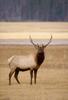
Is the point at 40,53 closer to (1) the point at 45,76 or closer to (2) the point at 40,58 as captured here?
(2) the point at 40,58

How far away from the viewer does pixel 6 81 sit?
1.71m

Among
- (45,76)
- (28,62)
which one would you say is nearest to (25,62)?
(28,62)

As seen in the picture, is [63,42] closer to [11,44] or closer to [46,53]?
[46,53]

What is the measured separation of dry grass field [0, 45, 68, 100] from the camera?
1712 mm

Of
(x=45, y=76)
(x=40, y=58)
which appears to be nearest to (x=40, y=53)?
(x=40, y=58)

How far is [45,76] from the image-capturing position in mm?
1719

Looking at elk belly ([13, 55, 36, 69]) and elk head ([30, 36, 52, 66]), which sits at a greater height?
elk head ([30, 36, 52, 66])

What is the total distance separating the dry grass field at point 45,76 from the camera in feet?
5.62

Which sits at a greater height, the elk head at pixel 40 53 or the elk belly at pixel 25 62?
the elk head at pixel 40 53

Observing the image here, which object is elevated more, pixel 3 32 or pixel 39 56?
pixel 3 32

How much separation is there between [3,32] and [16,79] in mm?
277

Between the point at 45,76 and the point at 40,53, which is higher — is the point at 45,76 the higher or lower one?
the lower one

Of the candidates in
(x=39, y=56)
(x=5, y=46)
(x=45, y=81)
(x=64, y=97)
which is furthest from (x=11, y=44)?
(x=64, y=97)

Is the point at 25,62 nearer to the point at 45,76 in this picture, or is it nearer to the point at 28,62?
the point at 28,62
